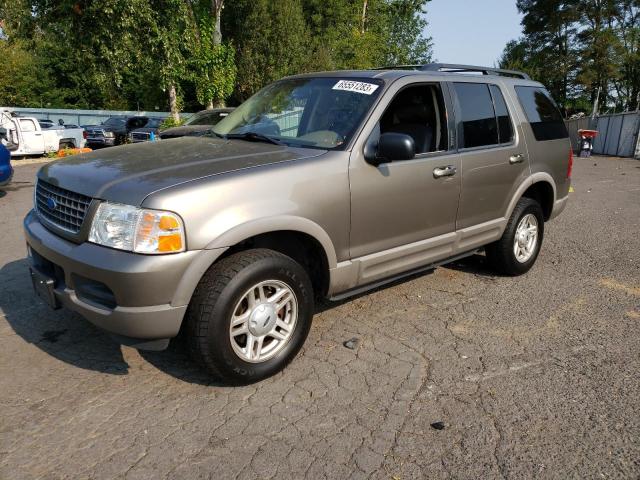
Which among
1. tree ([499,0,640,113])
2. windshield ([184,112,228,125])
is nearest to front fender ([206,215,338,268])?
windshield ([184,112,228,125])

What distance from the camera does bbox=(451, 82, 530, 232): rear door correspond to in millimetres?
4324

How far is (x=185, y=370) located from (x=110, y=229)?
109cm

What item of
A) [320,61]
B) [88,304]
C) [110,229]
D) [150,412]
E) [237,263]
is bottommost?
[150,412]

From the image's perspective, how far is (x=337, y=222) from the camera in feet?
11.3

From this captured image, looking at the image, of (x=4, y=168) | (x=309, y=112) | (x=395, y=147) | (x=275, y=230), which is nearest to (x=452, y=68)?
(x=309, y=112)

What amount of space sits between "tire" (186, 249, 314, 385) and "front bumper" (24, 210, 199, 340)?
0.15m

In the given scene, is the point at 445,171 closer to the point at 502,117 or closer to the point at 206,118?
the point at 502,117

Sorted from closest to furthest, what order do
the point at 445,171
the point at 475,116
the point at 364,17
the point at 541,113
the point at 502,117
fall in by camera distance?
the point at 445,171
the point at 475,116
the point at 502,117
the point at 541,113
the point at 364,17

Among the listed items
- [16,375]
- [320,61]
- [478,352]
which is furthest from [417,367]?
[320,61]

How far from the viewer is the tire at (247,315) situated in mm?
2906

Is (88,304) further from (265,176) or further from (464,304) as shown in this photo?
(464,304)

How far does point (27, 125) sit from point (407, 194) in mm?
17471

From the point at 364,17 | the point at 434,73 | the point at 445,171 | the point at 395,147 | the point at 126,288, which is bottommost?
the point at 126,288

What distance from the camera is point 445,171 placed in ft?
13.4
